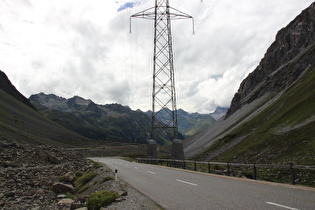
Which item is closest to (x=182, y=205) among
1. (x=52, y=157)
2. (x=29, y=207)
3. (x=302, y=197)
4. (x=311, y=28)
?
(x=302, y=197)

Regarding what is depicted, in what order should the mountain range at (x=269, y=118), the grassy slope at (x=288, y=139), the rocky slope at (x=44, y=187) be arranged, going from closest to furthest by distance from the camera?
1. the rocky slope at (x=44, y=187)
2. the grassy slope at (x=288, y=139)
3. the mountain range at (x=269, y=118)

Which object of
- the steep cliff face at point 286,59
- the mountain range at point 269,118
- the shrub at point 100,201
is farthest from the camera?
the steep cliff face at point 286,59

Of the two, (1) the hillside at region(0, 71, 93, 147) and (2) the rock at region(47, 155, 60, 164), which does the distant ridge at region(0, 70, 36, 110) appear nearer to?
(1) the hillside at region(0, 71, 93, 147)

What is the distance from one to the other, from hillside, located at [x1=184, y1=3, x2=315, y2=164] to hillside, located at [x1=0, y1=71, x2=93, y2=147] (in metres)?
59.3

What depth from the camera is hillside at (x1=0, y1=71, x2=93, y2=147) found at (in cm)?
8750

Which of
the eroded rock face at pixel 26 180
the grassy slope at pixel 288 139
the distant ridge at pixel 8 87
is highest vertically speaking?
the distant ridge at pixel 8 87

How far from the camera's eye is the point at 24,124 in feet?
368

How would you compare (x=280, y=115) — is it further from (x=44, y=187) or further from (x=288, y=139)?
(x=44, y=187)

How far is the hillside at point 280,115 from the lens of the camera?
147 feet

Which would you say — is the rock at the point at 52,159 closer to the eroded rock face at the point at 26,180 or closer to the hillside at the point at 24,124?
the eroded rock face at the point at 26,180

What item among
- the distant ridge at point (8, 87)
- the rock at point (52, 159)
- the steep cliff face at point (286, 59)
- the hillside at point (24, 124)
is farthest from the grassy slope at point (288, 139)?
the distant ridge at point (8, 87)

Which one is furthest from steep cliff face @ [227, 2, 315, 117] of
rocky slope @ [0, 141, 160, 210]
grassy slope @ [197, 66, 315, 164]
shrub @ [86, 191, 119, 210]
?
shrub @ [86, 191, 119, 210]

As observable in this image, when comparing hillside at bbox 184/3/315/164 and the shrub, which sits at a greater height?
hillside at bbox 184/3/315/164

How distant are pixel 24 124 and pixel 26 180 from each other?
100.0 meters
